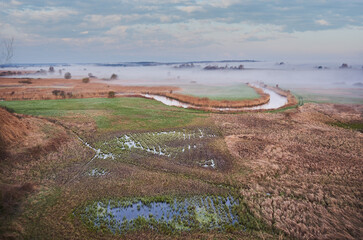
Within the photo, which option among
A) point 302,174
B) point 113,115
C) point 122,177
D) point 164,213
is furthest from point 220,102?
point 164,213

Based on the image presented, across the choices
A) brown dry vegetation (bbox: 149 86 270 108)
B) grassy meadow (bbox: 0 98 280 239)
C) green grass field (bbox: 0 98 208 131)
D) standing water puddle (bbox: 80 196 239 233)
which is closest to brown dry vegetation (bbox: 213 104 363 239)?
grassy meadow (bbox: 0 98 280 239)

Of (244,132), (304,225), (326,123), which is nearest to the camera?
(304,225)

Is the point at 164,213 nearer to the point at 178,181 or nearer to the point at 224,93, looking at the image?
the point at 178,181

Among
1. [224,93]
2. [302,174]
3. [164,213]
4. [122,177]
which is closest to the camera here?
[164,213]

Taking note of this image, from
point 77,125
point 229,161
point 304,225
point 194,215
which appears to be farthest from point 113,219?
point 77,125

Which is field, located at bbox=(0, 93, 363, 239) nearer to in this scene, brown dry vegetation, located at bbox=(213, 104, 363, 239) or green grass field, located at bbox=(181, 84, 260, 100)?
brown dry vegetation, located at bbox=(213, 104, 363, 239)

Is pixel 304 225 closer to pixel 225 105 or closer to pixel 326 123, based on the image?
pixel 326 123
